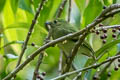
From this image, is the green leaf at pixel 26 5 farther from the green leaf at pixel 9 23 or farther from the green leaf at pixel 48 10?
the green leaf at pixel 9 23

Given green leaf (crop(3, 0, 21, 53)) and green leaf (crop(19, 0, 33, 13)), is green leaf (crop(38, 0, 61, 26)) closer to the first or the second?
green leaf (crop(19, 0, 33, 13))

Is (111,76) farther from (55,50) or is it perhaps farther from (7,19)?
(7,19)

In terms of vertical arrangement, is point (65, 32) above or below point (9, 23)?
below

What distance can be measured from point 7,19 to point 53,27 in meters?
0.47

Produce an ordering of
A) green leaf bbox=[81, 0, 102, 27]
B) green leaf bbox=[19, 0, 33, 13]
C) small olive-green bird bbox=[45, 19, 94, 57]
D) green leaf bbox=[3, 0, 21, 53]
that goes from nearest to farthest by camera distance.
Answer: green leaf bbox=[81, 0, 102, 27] < small olive-green bird bbox=[45, 19, 94, 57] < green leaf bbox=[19, 0, 33, 13] < green leaf bbox=[3, 0, 21, 53]

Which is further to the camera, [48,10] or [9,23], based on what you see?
[9,23]

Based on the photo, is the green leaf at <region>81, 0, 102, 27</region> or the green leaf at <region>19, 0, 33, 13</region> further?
the green leaf at <region>19, 0, 33, 13</region>

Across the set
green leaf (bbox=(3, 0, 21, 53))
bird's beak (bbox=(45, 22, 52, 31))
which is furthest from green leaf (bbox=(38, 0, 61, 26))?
green leaf (bbox=(3, 0, 21, 53))

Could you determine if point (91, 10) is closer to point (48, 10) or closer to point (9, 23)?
point (48, 10)

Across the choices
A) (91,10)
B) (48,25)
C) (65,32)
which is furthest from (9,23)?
(91,10)

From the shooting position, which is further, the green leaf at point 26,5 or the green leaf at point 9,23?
the green leaf at point 9,23

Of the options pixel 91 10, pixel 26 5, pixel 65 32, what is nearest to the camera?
pixel 91 10

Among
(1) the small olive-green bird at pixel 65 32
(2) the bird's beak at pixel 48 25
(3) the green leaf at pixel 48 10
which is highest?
(3) the green leaf at pixel 48 10

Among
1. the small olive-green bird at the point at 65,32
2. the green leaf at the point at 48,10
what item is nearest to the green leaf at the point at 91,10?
the small olive-green bird at the point at 65,32
